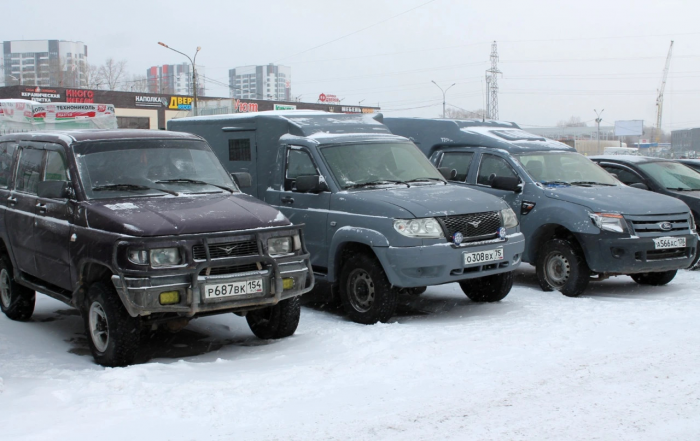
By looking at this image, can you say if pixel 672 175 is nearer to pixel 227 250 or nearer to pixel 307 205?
pixel 307 205

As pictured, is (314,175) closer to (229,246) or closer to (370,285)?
(370,285)

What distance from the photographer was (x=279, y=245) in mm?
6438

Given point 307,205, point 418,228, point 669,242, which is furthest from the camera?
point 669,242

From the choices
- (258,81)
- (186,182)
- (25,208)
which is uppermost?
(258,81)

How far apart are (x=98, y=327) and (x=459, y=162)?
595 centimetres

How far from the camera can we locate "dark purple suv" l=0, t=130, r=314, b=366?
583 centimetres

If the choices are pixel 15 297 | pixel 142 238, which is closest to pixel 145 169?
pixel 142 238

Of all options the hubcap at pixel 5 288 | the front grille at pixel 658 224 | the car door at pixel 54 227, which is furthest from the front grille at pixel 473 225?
the hubcap at pixel 5 288

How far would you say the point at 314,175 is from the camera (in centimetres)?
838

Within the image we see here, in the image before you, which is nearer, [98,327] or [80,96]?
[98,327]

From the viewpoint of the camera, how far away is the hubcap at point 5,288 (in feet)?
26.8

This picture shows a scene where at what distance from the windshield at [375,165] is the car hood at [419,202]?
283mm

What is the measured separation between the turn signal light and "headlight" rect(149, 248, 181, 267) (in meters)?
0.22

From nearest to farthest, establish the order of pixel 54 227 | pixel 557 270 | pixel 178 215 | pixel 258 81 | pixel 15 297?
pixel 178 215 → pixel 54 227 → pixel 15 297 → pixel 557 270 → pixel 258 81
